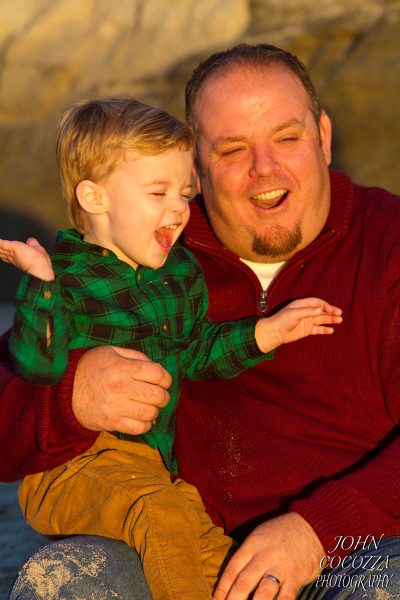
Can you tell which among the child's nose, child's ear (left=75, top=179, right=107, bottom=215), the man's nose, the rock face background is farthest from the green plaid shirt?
the rock face background

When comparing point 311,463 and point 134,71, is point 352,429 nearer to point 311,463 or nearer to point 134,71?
point 311,463

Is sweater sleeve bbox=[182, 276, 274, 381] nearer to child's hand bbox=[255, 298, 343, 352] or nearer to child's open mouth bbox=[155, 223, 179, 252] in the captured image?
child's hand bbox=[255, 298, 343, 352]

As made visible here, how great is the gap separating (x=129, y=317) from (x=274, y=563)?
79 centimetres

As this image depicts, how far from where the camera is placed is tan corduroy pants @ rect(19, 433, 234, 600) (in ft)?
8.20

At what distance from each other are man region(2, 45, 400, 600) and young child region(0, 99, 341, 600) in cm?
10

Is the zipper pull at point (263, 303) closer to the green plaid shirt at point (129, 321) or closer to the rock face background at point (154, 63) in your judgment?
the green plaid shirt at point (129, 321)

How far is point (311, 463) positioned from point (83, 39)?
11149mm

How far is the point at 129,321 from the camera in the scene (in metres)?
2.85

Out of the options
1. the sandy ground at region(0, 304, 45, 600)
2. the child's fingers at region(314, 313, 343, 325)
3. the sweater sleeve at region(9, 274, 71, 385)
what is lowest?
the sandy ground at region(0, 304, 45, 600)

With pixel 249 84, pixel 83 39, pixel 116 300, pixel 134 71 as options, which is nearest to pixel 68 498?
pixel 116 300

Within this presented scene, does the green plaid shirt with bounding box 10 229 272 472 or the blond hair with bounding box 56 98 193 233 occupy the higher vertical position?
the blond hair with bounding box 56 98 193 233

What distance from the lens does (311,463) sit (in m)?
2.93

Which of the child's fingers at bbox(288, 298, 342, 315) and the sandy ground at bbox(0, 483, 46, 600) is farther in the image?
the sandy ground at bbox(0, 483, 46, 600)

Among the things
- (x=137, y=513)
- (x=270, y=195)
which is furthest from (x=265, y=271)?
(x=137, y=513)
